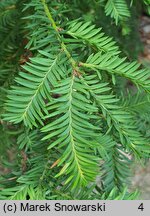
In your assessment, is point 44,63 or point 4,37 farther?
point 4,37

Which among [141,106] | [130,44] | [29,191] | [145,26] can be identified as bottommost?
[29,191]

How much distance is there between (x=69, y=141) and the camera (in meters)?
0.53

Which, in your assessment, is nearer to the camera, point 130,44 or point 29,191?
point 29,191

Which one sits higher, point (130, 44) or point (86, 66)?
point (130, 44)

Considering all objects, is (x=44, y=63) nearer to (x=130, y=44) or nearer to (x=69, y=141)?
(x=69, y=141)

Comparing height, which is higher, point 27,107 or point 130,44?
point 130,44

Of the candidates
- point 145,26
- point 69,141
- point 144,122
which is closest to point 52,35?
point 69,141

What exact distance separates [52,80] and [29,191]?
0.63ft

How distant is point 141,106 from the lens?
77 centimetres

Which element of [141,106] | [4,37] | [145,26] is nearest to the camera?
[141,106]

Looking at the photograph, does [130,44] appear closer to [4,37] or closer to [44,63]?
[4,37]

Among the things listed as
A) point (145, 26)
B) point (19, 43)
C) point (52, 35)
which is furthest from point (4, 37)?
point (145, 26)

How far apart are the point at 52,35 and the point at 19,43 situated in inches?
15.7

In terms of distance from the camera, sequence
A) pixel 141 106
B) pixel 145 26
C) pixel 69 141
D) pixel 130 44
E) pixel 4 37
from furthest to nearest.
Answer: pixel 145 26 < pixel 130 44 < pixel 4 37 < pixel 141 106 < pixel 69 141
